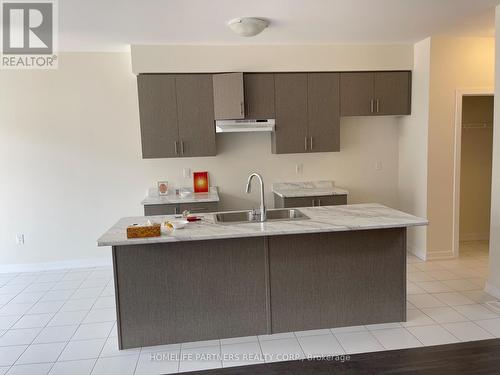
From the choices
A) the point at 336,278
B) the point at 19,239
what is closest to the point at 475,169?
the point at 336,278

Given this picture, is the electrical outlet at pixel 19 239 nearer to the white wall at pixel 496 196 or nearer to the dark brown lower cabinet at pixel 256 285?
the dark brown lower cabinet at pixel 256 285

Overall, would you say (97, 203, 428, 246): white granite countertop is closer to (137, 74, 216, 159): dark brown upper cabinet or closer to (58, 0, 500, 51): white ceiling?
(137, 74, 216, 159): dark brown upper cabinet

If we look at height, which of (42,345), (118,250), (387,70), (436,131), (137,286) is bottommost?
(42,345)

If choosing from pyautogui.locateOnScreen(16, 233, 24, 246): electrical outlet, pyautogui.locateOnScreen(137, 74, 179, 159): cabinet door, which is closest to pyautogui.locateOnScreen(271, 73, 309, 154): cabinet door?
pyautogui.locateOnScreen(137, 74, 179, 159): cabinet door

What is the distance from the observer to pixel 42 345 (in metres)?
2.85

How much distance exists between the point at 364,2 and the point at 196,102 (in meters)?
2.05

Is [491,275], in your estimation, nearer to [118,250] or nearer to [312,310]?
[312,310]

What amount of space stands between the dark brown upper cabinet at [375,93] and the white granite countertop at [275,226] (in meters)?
1.90

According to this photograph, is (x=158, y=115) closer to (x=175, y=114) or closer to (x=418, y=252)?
(x=175, y=114)

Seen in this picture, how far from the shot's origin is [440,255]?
454 cm

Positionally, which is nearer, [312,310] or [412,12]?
[312,310]

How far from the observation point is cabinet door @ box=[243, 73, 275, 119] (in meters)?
4.36

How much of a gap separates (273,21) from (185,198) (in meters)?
2.11

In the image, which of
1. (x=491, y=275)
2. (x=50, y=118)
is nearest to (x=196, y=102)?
(x=50, y=118)
